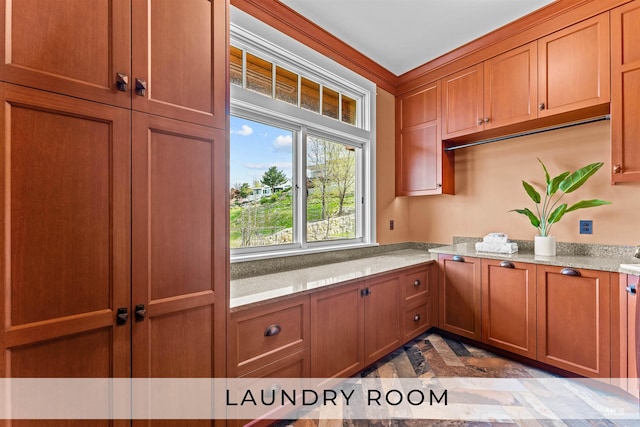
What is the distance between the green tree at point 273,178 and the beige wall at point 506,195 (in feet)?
3.87

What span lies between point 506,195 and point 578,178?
0.63m

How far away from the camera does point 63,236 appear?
958 mm

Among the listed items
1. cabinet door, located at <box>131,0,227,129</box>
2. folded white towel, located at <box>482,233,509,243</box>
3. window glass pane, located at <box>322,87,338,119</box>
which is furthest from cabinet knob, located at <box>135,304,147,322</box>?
folded white towel, located at <box>482,233,509,243</box>

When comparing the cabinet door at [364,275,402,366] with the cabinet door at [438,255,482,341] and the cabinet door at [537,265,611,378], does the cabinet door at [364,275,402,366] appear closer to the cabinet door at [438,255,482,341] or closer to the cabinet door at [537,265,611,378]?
the cabinet door at [438,255,482,341]

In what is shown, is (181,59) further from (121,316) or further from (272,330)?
(272,330)

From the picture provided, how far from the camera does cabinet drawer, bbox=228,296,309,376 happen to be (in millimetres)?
1414

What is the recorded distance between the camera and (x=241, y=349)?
143 centimetres

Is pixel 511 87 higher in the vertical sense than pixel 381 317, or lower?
higher

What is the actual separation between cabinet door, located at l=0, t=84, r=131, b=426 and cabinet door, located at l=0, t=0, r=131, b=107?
2.1 inches

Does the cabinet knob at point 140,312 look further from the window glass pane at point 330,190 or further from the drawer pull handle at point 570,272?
the drawer pull handle at point 570,272

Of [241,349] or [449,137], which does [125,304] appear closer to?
[241,349]

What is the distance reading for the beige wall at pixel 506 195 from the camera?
2.22 metres

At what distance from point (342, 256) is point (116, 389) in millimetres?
1894

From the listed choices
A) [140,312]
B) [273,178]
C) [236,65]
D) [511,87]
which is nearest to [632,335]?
[511,87]
